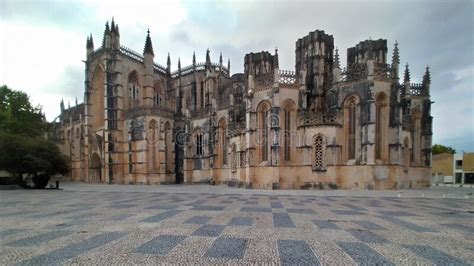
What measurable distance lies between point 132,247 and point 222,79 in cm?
3758

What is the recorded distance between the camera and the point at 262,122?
81.2ft

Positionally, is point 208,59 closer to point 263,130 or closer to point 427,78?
point 263,130

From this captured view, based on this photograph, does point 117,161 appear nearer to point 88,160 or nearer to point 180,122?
point 88,160

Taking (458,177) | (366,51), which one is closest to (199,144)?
(366,51)

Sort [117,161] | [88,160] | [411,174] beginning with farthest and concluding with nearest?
[88,160] → [117,161] → [411,174]

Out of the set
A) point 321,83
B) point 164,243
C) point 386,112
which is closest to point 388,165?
point 386,112

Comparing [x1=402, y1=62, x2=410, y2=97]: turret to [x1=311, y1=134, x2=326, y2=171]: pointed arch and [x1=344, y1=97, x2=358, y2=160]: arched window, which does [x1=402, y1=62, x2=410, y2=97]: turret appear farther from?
[x1=311, y1=134, x2=326, y2=171]: pointed arch

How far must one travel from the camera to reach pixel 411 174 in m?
26.1

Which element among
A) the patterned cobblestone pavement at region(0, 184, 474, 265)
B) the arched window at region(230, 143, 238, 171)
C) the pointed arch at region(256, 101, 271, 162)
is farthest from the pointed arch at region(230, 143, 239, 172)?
the patterned cobblestone pavement at region(0, 184, 474, 265)

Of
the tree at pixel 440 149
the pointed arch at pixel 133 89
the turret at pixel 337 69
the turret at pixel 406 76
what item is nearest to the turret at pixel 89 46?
the pointed arch at pixel 133 89

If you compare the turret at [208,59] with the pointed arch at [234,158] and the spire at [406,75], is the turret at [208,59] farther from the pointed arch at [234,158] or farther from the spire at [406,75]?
the spire at [406,75]

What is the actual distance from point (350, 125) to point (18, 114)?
41.8 m

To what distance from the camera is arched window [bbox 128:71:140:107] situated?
124 feet

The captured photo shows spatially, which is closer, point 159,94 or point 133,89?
point 133,89
